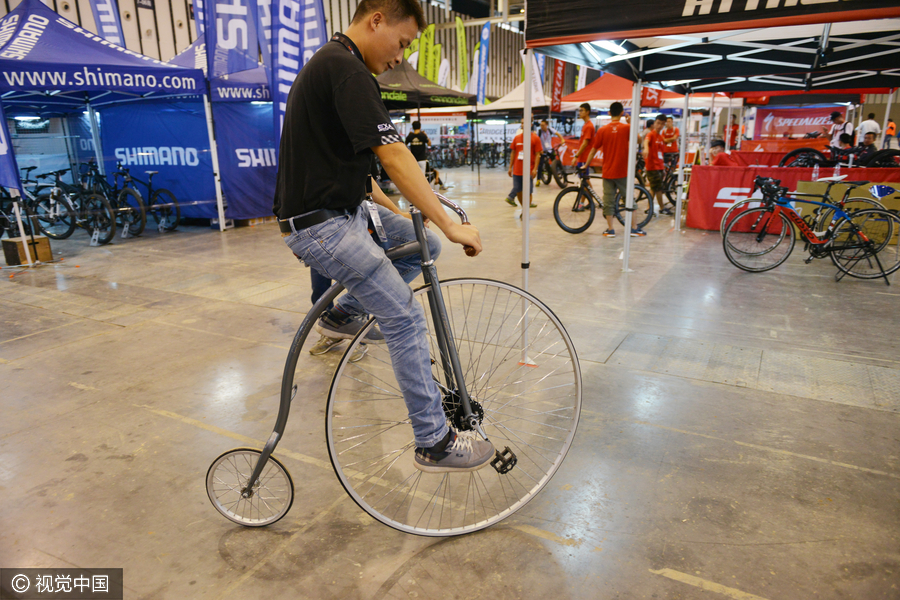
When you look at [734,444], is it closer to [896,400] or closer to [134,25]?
[896,400]

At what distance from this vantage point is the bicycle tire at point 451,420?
2140mm

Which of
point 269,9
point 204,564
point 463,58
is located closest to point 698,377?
point 204,564

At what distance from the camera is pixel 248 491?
6.98ft

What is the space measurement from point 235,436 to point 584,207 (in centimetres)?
722

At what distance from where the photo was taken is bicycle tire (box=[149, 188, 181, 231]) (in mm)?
9328

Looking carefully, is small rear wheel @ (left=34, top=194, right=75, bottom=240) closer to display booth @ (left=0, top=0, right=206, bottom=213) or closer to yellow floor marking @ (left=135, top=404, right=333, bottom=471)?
display booth @ (left=0, top=0, right=206, bottom=213)

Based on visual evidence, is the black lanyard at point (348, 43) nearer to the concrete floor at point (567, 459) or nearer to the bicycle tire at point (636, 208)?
the concrete floor at point (567, 459)

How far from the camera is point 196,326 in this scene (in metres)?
4.59

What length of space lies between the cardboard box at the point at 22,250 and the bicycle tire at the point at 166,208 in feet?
7.28

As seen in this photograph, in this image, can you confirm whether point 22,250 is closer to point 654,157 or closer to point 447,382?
point 447,382

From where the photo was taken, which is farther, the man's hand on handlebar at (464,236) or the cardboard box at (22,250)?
the cardboard box at (22,250)

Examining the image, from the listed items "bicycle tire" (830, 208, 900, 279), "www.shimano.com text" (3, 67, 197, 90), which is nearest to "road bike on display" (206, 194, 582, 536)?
"bicycle tire" (830, 208, 900, 279)

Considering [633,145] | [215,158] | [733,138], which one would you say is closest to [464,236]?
[633,145]

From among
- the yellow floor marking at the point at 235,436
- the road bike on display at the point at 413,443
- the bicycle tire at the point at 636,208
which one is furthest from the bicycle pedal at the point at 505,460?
the bicycle tire at the point at 636,208
